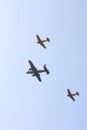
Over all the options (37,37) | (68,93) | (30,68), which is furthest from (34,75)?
(68,93)

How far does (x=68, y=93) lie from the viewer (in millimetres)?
174125

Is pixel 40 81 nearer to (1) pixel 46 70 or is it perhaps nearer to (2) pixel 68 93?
(1) pixel 46 70

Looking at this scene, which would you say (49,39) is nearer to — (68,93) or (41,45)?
(41,45)

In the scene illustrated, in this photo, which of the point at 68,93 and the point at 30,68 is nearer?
the point at 30,68

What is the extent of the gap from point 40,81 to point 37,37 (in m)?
14.0

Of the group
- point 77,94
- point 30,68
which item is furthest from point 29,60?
point 77,94

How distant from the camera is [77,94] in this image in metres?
170

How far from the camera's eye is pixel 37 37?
158 metres

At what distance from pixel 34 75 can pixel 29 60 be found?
4839 mm

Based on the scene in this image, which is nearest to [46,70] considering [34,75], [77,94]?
[34,75]

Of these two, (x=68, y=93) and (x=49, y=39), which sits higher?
(x=49, y=39)

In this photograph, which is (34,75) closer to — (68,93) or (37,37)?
(37,37)

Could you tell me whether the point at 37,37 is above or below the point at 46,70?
above

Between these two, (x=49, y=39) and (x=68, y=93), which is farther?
(x=68, y=93)
